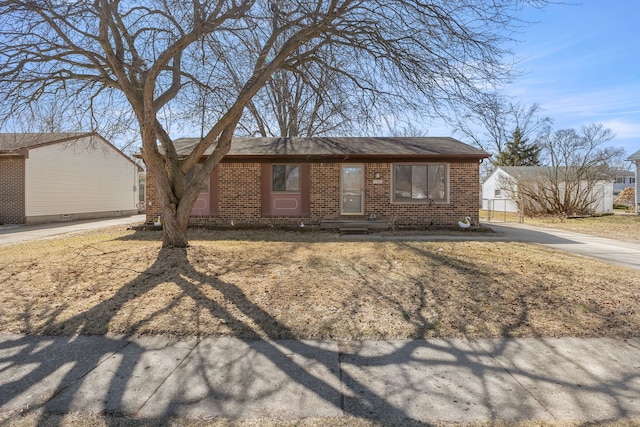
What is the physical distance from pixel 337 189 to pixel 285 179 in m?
1.97

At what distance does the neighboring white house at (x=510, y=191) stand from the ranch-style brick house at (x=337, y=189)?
9836 millimetres

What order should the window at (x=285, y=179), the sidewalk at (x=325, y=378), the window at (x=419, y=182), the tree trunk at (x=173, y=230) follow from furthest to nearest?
the window at (x=285, y=179) < the window at (x=419, y=182) < the tree trunk at (x=173, y=230) < the sidewalk at (x=325, y=378)

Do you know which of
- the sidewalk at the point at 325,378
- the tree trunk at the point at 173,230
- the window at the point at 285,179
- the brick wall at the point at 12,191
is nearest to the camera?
the sidewalk at the point at 325,378

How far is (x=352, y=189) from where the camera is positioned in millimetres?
13398

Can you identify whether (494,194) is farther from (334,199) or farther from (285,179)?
(285,179)

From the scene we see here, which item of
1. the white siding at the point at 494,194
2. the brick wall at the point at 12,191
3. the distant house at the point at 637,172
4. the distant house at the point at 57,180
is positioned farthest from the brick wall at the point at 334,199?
the distant house at the point at 637,172

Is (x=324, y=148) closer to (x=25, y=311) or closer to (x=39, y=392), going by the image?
(x=25, y=311)

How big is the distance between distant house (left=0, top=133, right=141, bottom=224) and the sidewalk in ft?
38.9

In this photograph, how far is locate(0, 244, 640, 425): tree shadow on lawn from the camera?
2.70 metres

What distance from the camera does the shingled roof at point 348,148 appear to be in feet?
41.8

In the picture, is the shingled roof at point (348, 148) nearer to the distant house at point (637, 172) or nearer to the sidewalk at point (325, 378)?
the sidewalk at point (325, 378)

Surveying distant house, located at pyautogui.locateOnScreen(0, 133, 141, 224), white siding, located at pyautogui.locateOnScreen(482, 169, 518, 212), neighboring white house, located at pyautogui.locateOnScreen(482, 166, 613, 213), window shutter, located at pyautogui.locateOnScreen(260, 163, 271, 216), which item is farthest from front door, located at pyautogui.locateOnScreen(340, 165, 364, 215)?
white siding, located at pyautogui.locateOnScreen(482, 169, 518, 212)

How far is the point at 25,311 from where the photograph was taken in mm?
4750

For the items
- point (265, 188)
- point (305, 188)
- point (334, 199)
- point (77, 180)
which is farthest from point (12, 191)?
point (334, 199)
